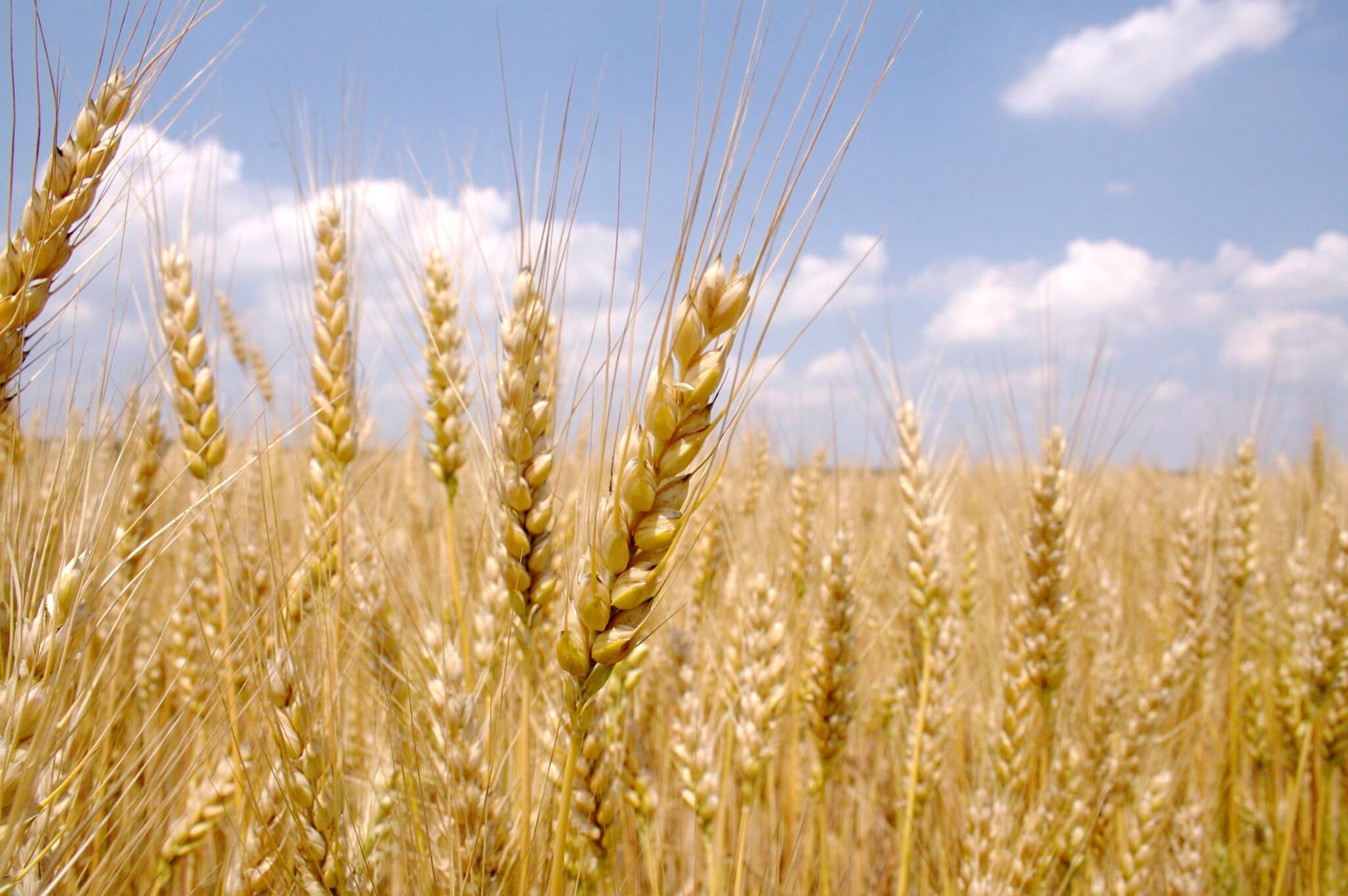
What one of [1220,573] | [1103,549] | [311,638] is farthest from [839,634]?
[1103,549]

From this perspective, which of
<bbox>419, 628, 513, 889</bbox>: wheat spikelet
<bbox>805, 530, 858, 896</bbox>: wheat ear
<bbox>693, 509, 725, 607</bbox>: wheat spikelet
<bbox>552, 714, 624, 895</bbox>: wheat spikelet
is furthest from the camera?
<bbox>693, 509, 725, 607</bbox>: wheat spikelet

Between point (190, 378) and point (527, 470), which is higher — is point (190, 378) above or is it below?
above

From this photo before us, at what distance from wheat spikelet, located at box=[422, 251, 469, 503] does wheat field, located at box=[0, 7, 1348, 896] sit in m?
0.01

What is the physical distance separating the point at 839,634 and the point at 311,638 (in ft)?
4.52

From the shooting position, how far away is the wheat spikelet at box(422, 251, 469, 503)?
199 centimetres

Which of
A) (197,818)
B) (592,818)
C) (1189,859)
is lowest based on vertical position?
(1189,859)

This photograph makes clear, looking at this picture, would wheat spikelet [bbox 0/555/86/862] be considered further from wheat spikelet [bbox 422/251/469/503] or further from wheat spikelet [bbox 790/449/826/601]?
wheat spikelet [bbox 790/449/826/601]

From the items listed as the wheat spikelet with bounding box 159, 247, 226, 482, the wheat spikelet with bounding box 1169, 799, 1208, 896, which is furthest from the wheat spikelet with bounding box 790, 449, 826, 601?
the wheat spikelet with bounding box 159, 247, 226, 482

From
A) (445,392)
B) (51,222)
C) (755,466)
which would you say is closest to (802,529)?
(755,466)

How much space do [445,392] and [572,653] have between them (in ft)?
4.31

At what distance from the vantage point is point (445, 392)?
6.62ft

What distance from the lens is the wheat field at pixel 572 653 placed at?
1.01 m

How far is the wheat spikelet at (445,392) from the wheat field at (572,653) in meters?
0.01

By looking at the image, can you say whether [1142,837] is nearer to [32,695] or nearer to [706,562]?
[706,562]
